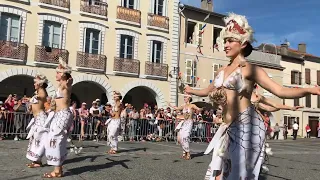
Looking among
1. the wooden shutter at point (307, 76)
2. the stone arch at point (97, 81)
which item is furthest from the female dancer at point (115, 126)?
the wooden shutter at point (307, 76)

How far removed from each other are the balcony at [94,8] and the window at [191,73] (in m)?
7.89

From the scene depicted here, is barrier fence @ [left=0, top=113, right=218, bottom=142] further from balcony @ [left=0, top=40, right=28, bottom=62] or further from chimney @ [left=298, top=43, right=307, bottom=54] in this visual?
chimney @ [left=298, top=43, right=307, bottom=54]

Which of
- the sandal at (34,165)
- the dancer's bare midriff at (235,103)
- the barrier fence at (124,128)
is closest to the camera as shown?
the dancer's bare midriff at (235,103)

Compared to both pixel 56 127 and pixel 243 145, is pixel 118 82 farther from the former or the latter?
pixel 243 145

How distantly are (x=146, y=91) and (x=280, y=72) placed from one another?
662 inches

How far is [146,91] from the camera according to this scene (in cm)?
2886

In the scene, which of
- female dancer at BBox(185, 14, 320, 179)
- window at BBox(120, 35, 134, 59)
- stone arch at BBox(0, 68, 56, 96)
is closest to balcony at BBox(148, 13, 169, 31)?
window at BBox(120, 35, 134, 59)

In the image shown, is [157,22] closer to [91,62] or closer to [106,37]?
[106,37]

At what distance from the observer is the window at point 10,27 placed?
69.8 ft

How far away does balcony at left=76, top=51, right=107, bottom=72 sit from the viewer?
23.7m

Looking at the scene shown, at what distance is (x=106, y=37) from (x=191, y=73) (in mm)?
7762

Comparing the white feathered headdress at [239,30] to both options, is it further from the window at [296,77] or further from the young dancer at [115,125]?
the window at [296,77]

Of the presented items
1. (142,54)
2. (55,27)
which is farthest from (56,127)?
(142,54)

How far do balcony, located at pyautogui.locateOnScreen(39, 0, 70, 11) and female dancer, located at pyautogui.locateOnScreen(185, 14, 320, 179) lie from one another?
21.1 metres
